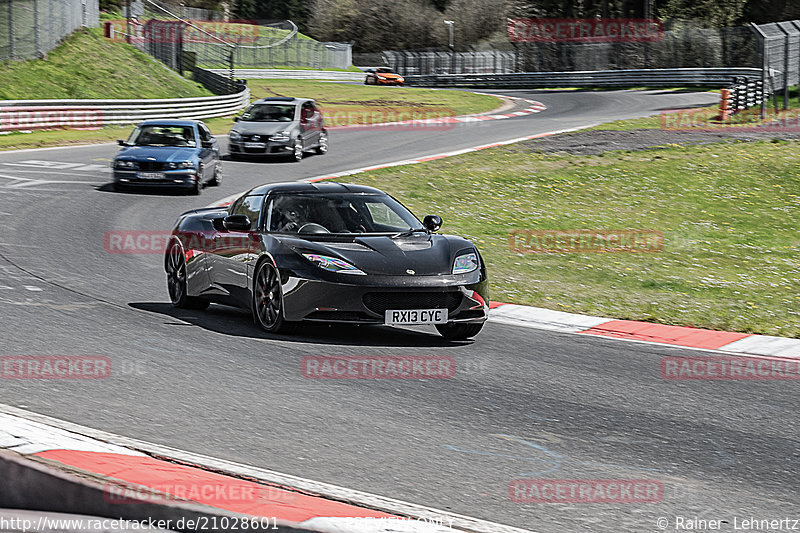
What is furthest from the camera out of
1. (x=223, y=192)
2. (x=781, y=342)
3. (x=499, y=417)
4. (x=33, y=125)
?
(x=33, y=125)

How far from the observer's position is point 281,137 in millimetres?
27719

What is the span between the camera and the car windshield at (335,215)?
10.1 metres

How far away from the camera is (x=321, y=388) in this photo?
752 centimetres

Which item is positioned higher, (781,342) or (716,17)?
(716,17)

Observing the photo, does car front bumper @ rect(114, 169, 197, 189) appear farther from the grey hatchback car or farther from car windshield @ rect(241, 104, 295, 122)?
car windshield @ rect(241, 104, 295, 122)

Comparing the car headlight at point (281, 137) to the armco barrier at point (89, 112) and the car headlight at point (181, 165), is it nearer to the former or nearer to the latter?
the car headlight at point (181, 165)

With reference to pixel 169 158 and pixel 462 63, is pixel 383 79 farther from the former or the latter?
pixel 169 158

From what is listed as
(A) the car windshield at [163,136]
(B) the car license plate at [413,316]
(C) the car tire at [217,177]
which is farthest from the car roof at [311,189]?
(C) the car tire at [217,177]

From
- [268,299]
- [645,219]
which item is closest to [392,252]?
[268,299]

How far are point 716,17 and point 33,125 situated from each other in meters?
67.5

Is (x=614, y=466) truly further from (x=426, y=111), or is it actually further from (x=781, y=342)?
(x=426, y=111)

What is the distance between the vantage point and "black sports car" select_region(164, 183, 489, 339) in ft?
29.9

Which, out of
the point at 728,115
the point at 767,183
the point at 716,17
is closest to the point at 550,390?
the point at 767,183

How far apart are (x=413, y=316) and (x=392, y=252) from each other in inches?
25.7
